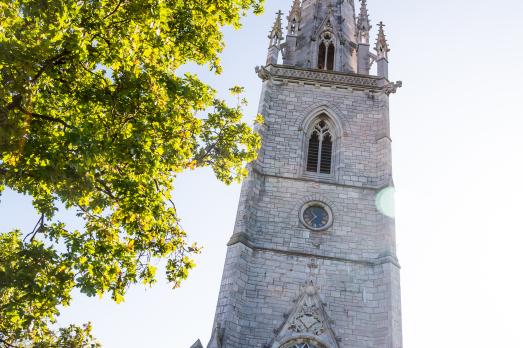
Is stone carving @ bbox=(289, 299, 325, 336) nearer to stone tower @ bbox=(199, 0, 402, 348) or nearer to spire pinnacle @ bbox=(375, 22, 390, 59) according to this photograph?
stone tower @ bbox=(199, 0, 402, 348)

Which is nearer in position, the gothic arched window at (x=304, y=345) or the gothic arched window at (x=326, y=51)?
the gothic arched window at (x=304, y=345)

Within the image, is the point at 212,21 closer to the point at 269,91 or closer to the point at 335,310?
the point at 335,310

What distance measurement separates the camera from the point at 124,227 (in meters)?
7.94

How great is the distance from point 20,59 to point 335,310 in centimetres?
1183

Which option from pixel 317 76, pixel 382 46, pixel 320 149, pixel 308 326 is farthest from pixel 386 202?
pixel 382 46

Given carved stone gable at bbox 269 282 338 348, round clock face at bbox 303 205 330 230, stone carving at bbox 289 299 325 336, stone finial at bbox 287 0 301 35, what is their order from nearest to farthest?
carved stone gable at bbox 269 282 338 348
stone carving at bbox 289 299 325 336
round clock face at bbox 303 205 330 230
stone finial at bbox 287 0 301 35

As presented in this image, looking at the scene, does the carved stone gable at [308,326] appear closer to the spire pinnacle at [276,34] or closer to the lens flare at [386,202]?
the lens flare at [386,202]

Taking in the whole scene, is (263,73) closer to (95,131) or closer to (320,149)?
(320,149)

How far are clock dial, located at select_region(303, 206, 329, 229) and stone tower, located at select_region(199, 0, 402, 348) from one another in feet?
0.13

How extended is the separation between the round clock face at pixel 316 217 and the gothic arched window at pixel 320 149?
180cm

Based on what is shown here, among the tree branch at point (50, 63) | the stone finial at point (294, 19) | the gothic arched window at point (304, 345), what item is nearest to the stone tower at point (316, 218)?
the gothic arched window at point (304, 345)

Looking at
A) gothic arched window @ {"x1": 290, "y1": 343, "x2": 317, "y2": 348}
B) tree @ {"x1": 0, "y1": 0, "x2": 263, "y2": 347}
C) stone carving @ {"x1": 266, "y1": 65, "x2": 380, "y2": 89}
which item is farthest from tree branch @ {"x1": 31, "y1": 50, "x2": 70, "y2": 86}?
stone carving @ {"x1": 266, "y1": 65, "x2": 380, "y2": 89}

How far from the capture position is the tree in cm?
655

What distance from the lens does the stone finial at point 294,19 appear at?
79.8 ft
